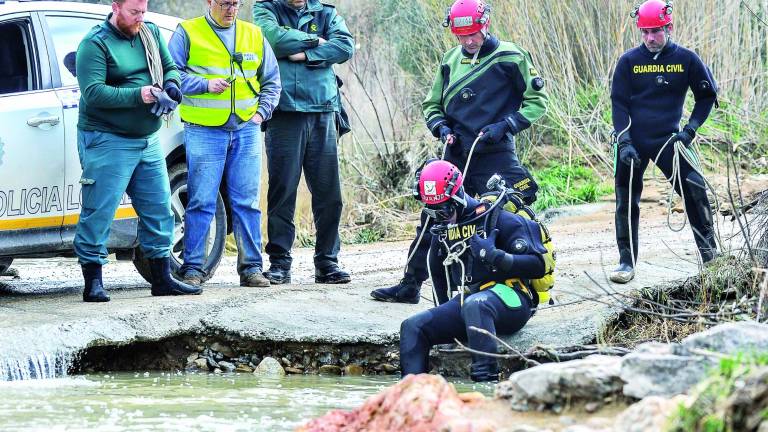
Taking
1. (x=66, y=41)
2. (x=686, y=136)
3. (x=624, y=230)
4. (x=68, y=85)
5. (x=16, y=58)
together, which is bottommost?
(x=624, y=230)

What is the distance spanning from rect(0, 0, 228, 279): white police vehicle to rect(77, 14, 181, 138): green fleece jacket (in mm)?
300

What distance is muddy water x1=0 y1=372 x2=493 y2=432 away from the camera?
17.4 feet

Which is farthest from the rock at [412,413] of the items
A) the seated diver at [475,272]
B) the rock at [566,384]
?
the seated diver at [475,272]

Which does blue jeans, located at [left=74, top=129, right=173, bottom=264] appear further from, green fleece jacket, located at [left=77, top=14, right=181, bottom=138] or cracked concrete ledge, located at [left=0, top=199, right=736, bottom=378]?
cracked concrete ledge, located at [left=0, top=199, right=736, bottom=378]

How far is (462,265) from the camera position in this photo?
6.72 meters

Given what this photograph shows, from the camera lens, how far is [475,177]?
306 inches

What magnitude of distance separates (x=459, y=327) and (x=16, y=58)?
3.25 metres

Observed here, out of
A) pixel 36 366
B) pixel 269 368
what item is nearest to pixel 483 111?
pixel 269 368

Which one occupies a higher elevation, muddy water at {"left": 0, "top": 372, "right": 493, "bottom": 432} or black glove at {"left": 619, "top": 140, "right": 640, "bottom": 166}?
black glove at {"left": 619, "top": 140, "right": 640, "bottom": 166}

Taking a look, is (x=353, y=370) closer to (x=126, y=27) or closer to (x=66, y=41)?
(x=126, y=27)

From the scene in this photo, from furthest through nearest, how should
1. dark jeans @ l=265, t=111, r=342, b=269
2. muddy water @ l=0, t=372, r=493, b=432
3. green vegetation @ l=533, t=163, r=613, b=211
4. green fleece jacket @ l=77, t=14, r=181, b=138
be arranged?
green vegetation @ l=533, t=163, r=613, b=211, dark jeans @ l=265, t=111, r=342, b=269, green fleece jacket @ l=77, t=14, r=181, b=138, muddy water @ l=0, t=372, r=493, b=432

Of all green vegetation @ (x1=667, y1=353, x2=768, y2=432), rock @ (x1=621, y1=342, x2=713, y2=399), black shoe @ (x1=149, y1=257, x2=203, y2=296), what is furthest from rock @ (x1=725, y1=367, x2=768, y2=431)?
black shoe @ (x1=149, y1=257, x2=203, y2=296)

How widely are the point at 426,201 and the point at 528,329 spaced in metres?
0.95

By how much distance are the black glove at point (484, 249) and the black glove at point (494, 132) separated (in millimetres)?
1109
